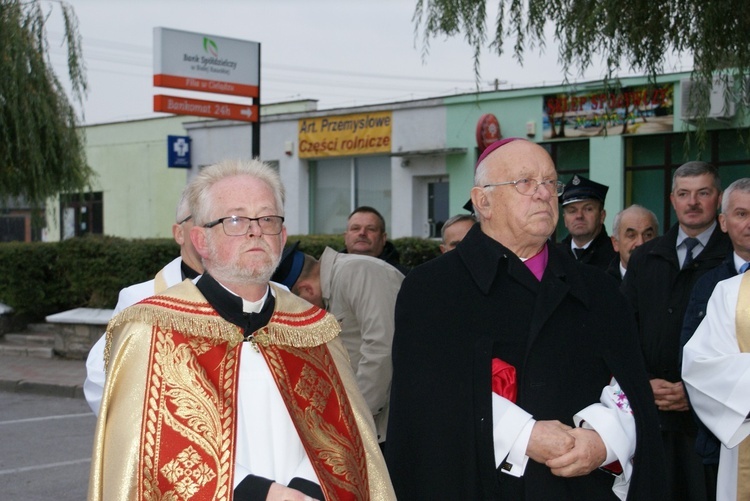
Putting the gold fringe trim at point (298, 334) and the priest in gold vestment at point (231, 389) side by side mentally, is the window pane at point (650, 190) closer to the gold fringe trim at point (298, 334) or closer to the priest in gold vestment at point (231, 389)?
the gold fringe trim at point (298, 334)

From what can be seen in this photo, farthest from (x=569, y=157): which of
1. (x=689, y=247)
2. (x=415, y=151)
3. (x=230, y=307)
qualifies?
(x=230, y=307)

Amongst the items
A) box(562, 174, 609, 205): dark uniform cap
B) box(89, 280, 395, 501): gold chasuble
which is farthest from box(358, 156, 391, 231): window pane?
box(89, 280, 395, 501): gold chasuble

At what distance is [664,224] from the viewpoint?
65.0 ft

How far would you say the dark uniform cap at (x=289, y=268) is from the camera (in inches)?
196

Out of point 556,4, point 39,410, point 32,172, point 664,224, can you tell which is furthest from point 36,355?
point 664,224

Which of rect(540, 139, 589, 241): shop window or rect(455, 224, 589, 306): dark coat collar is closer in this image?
rect(455, 224, 589, 306): dark coat collar

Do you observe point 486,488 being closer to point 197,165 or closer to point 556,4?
point 556,4

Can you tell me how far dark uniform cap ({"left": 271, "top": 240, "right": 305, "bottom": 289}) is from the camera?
4977mm

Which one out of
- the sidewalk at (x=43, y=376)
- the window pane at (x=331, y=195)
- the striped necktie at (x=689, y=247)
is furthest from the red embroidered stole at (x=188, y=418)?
the window pane at (x=331, y=195)

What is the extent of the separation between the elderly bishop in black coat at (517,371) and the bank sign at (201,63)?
11.2 m

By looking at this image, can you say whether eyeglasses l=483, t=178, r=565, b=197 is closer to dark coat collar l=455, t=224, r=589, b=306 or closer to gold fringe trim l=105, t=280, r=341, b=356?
dark coat collar l=455, t=224, r=589, b=306

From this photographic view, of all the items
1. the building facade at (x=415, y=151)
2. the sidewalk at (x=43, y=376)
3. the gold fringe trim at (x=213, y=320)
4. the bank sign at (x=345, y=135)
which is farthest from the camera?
the bank sign at (x=345, y=135)

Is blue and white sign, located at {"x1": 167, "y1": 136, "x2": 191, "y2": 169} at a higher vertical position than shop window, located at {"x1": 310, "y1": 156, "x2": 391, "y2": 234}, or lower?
higher

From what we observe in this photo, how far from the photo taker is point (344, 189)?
1016 inches
